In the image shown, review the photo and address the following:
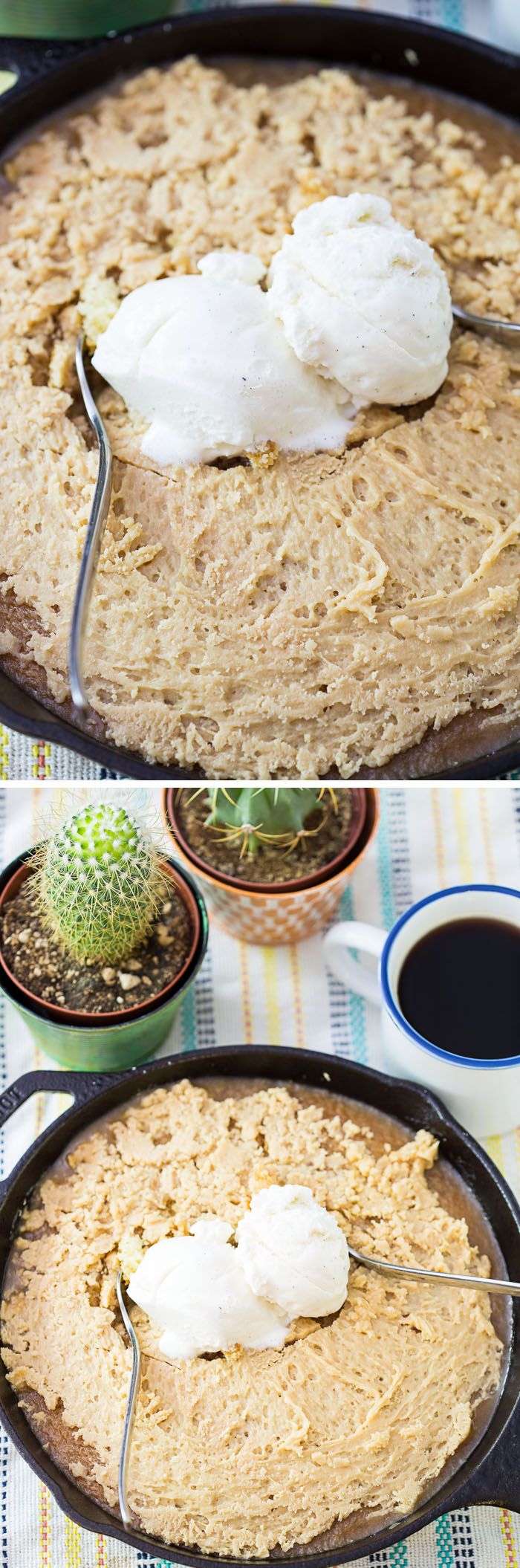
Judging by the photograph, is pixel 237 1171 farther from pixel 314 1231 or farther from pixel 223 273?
pixel 223 273

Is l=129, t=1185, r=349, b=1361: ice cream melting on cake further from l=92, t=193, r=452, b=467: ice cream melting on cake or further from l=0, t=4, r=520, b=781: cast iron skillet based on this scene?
l=0, t=4, r=520, b=781: cast iron skillet

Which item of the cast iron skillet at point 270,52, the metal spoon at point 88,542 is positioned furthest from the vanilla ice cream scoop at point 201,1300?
the cast iron skillet at point 270,52

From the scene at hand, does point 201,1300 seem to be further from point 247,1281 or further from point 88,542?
point 88,542

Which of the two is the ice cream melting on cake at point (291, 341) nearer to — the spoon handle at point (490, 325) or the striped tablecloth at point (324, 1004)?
the spoon handle at point (490, 325)

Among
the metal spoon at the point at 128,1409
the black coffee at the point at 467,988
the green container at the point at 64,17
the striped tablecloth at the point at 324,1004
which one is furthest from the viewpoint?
the green container at the point at 64,17

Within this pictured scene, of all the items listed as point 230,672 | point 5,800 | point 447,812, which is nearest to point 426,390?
point 230,672

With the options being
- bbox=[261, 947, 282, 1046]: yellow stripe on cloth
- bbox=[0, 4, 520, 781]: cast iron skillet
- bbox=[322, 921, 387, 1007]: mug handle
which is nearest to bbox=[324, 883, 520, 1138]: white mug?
bbox=[322, 921, 387, 1007]: mug handle

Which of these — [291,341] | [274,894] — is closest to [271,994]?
[274,894]
